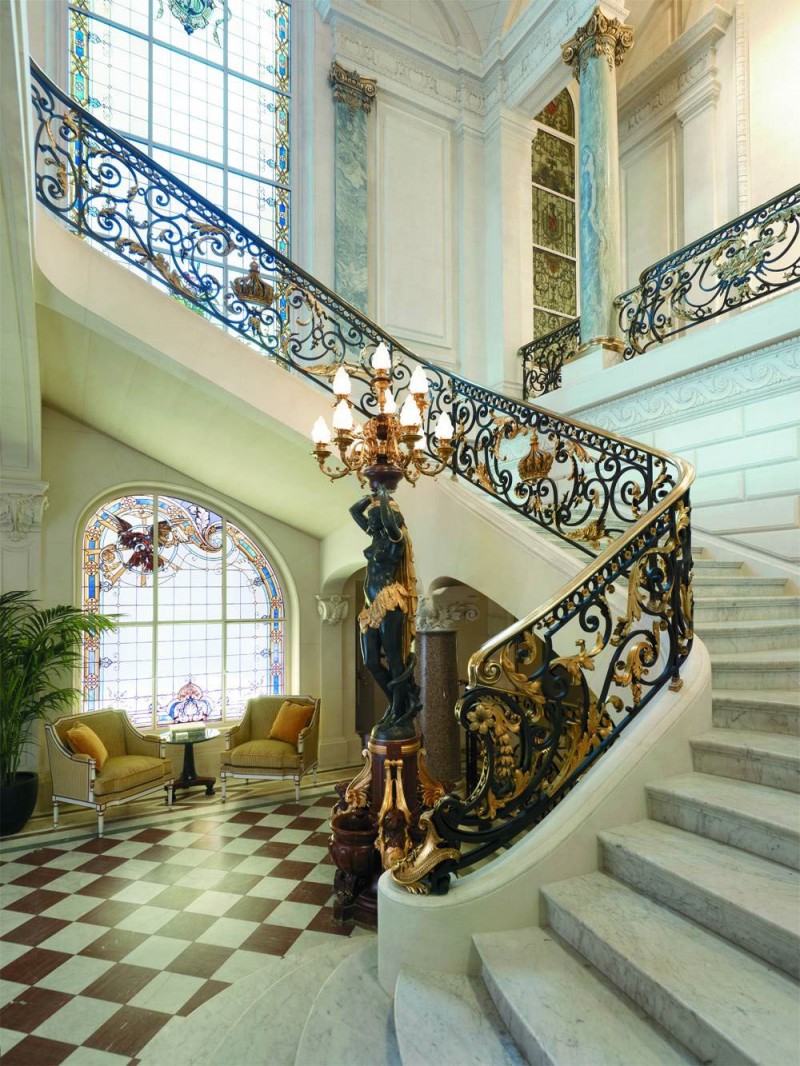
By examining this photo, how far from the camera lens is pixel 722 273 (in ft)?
17.9

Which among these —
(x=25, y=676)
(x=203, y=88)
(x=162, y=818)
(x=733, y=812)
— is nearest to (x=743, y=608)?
(x=733, y=812)

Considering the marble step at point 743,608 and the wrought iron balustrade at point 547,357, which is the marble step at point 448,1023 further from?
the wrought iron balustrade at point 547,357

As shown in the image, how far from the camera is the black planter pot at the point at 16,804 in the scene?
5.45 m

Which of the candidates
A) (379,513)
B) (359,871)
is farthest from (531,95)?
(359,871)

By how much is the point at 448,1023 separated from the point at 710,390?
480 cm

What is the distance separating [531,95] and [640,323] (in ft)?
13.6

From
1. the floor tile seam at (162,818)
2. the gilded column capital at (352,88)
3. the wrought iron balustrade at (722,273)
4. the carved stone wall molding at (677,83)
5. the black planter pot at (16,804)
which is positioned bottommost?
the floor tile seam at (162,818)

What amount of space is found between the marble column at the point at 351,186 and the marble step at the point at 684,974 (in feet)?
22.1

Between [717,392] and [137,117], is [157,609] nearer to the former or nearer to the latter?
[137,117]

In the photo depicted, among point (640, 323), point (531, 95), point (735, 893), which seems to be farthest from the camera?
point (531, 95)

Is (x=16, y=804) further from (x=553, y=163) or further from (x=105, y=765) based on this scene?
(x=553, y=163)

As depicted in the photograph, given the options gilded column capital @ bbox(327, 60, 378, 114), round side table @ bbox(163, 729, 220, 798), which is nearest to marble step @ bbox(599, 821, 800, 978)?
round side table @ bbox(163, 729, 220, 798)

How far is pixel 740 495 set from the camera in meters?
4.84

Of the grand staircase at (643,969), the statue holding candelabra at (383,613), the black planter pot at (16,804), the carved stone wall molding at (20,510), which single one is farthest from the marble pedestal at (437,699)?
the carved stone wall molding at (20,510)
